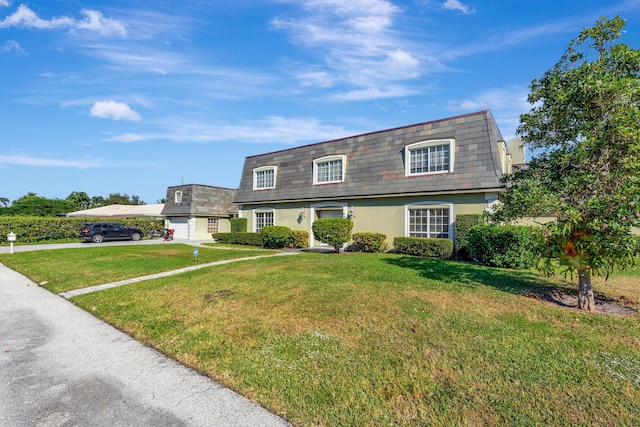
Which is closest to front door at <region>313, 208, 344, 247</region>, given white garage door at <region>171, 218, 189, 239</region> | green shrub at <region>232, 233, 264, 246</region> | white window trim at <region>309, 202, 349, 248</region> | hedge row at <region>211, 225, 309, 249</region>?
white window trim at <region>309, 202, 349, 248</region>

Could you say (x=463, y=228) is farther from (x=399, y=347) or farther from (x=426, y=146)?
(x=399, y=347)

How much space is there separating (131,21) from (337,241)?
11.3 m

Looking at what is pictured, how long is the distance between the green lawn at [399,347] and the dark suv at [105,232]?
807 inches

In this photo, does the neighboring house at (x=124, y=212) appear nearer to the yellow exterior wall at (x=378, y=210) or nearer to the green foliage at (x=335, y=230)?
the yellow exterior wall at (x=378, y=210)

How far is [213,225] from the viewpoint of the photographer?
2875 cm

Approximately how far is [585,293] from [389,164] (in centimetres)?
1069

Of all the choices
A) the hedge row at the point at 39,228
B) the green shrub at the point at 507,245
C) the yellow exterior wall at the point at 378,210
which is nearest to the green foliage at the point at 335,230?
the yellow exterior wall at the point at 378,210

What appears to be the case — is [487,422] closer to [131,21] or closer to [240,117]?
[131,21]

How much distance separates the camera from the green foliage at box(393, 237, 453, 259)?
42.4ft

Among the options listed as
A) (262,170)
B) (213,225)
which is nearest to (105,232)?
(213,225)

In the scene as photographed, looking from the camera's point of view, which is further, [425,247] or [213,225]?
[213,225]

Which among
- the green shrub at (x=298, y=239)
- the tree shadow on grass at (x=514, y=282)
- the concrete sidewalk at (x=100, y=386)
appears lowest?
the concrete sidewalk at (x=100, y=386)

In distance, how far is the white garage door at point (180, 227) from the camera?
2758 cm

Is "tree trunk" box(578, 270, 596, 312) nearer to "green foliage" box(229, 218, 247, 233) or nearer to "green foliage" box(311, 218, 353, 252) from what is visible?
"green foliage" box(311, 218, 353, 252)
